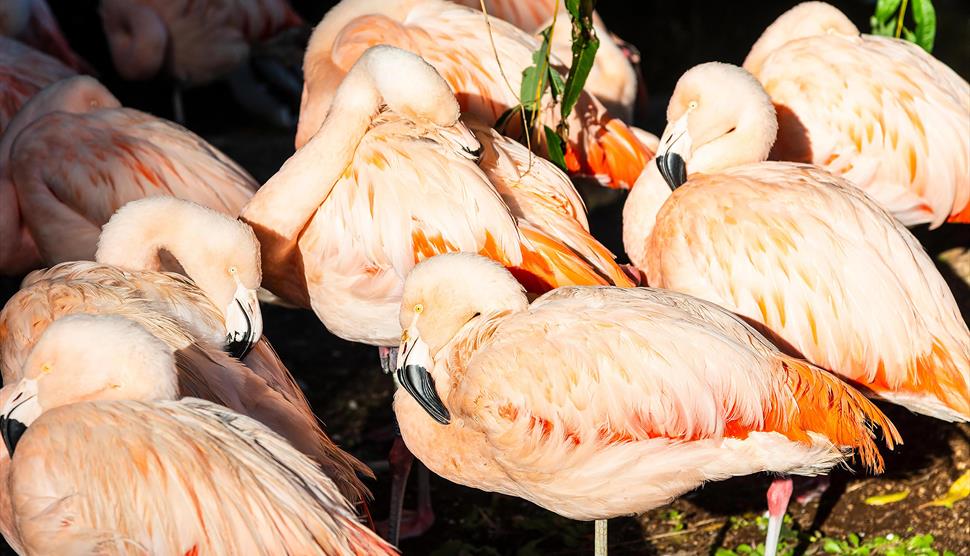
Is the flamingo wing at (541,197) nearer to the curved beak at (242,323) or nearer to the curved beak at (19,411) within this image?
the curved beak at (242,323)

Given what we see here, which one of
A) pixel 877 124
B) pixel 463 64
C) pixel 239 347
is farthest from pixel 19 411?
pixel 877 124

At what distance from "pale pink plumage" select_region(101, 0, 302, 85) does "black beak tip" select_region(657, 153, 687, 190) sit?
13.9 ft

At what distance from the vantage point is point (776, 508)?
3.61 m

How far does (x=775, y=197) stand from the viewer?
365cm

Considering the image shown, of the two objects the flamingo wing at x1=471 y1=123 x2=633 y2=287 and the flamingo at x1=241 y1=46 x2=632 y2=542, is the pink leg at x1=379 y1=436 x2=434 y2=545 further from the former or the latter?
the flamingo wing at x1=471 y1=123 x2=633 y2=287

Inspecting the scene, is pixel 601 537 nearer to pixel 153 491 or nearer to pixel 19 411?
pixel 153 491

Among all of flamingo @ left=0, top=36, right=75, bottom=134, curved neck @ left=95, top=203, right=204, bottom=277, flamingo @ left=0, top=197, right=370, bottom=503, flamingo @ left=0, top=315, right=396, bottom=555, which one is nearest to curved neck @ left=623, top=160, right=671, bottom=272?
flamingo @ left=0, top=197, right=370, bottom=503

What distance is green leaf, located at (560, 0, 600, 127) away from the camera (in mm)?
3375

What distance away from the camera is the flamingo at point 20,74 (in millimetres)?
5398

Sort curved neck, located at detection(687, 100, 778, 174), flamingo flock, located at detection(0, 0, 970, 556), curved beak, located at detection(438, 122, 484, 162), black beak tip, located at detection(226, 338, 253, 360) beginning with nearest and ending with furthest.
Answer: flamingo flock, located at detection(0, 0, 970, 556) < black beak tip, located at detection(226, 338, 253, 360) < curved beak, located at detection(438, 122, 484, 162) < curved neck, located at detection(687, 100, 778, 174)

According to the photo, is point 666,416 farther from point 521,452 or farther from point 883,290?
point 883,290

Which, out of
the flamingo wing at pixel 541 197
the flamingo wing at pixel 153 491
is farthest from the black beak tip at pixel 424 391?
the flamingo wing at pixel 541 197

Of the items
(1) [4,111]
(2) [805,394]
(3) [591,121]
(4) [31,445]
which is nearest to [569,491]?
(2) [805,394]

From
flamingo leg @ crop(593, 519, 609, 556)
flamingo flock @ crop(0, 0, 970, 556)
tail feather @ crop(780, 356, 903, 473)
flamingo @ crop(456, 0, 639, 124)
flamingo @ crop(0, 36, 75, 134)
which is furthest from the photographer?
flamingo @ crop(0, 36, 75, 134)
